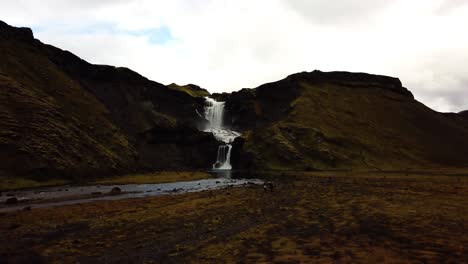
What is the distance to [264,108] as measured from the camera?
96438mm

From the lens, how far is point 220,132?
90.8 meters

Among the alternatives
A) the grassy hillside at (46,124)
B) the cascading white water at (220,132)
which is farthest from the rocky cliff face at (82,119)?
the cascading white water at (220,132)

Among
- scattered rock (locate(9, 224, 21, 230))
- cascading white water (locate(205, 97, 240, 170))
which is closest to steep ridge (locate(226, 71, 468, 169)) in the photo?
cascading white water (locate(205, 97, 240, 170))

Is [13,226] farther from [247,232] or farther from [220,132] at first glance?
[220,132]

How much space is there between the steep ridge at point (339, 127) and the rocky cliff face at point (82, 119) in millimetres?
14465

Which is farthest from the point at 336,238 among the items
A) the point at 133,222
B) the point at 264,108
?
the point at 264,108

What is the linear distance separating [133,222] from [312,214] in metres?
9.10

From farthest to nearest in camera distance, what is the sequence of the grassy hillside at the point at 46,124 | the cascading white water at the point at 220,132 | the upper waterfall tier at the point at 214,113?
the upper waterfall tier at the point at 214,113 → the cascading white water at the point at 220,132 → the grassy hillside at the point at 46,124

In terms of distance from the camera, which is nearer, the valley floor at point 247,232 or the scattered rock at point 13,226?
the valley floor at point 247,232

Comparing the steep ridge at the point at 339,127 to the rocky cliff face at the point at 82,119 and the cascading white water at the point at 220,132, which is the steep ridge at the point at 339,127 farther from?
the rocky cliff face at the point at 82,119

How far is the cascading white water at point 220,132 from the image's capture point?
79.1 metres

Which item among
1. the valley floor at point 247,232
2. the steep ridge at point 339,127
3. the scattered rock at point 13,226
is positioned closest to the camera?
the valley floor at point 247,232

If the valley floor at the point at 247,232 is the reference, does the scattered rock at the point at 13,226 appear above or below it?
below

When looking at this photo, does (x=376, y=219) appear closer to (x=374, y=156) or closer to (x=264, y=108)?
(x=374, y=156)
